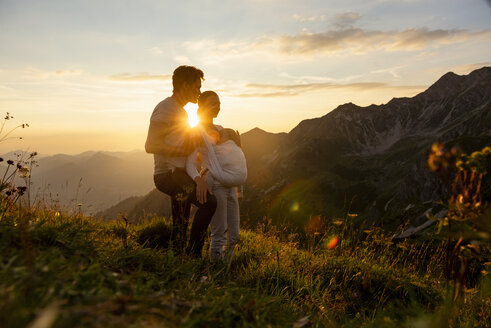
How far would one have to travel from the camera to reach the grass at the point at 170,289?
78.8 inches

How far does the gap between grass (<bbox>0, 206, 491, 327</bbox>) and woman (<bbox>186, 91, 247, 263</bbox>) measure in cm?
50

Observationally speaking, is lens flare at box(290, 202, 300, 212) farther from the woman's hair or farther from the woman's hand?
the woman's hand

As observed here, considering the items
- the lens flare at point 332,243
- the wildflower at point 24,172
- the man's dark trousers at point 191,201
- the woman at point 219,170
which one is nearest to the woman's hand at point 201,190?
the man's dark trousers at point 191,201

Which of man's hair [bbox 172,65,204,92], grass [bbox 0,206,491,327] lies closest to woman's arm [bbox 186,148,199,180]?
man's hair [bbox 172,65,204,92]

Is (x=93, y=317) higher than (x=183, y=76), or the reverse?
(x=183, y=76)

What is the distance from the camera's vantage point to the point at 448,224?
309 cm

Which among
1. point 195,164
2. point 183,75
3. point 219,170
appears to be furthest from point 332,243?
point 183,75

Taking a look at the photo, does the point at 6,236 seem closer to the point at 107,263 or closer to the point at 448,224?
the point at 107,263

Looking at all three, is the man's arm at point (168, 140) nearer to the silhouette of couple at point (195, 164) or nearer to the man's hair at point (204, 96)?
the silhouette of couple at point (195, 164)

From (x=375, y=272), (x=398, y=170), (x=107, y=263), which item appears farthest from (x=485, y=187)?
(x=398, y=170)

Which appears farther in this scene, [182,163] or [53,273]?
[182,163]

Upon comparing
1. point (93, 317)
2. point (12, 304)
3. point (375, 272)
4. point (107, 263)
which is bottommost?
point (375, 272)

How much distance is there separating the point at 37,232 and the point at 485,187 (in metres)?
70.4

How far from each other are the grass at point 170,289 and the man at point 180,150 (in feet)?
2.50
